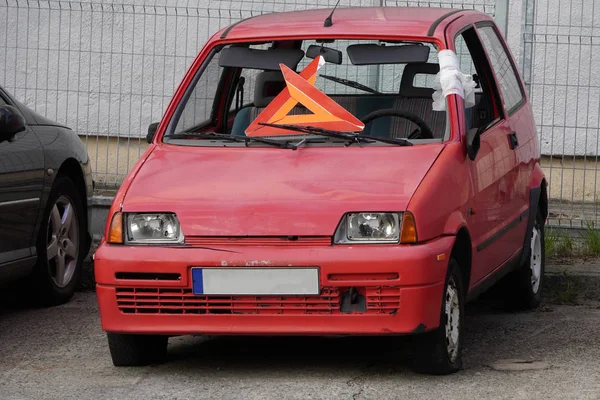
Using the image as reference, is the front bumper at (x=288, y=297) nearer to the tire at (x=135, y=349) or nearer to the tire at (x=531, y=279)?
the tire at (x=135, y=349)

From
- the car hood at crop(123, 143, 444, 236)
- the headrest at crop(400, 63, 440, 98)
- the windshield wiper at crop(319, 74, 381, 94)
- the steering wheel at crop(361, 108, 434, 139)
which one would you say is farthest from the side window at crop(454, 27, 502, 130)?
the car hood at crop(123, 143, 444, 236)

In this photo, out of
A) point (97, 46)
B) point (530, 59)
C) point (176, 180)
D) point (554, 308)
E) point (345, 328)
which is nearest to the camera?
point (345, 328)

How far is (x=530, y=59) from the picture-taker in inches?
418

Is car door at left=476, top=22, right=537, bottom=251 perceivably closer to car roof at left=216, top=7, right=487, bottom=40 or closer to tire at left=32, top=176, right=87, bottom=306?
car roof at left=216, top=7, right=487, bottom=40

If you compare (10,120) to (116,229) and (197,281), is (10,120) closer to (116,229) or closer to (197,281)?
(116,229)

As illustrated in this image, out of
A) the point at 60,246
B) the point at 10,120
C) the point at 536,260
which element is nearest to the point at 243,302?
the point at 10,120

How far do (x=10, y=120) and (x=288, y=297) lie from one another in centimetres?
230

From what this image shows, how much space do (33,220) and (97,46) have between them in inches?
183

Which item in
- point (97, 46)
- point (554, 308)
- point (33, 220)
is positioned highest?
point (97, 46)

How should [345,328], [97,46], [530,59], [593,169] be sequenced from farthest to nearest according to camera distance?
[97,46] < [593,169] < [530,59] < [345,328]

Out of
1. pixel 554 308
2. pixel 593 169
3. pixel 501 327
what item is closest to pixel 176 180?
pixel 501 327

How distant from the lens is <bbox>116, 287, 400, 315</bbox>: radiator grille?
19.3 feet

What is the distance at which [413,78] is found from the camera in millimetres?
7352

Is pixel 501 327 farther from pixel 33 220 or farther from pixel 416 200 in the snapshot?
pixel 33 220
